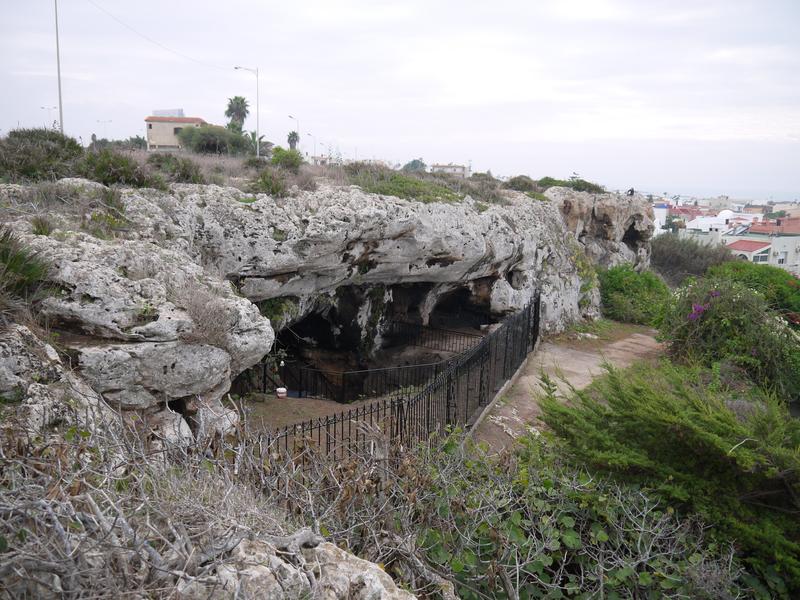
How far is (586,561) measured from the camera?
4664 millimetres

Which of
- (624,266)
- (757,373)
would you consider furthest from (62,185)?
(624,266)

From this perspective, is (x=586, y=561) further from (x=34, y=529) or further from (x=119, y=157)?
(x=119, y=157)

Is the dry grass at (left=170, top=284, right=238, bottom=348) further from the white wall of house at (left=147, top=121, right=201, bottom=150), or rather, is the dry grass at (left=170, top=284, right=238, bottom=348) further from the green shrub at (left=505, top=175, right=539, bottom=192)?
the white wall of house at (left=147, top=121, right=201, bottom=150)

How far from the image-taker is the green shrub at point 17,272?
16.0 feet

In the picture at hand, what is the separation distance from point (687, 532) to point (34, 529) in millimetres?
4607

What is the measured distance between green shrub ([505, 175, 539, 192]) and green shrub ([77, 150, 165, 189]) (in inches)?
540

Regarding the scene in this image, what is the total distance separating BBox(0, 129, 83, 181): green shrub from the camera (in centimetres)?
816

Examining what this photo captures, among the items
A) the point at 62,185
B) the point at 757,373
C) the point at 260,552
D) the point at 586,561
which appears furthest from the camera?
the point at 757,373

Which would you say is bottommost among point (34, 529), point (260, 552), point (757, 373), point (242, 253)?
point (757, 373)

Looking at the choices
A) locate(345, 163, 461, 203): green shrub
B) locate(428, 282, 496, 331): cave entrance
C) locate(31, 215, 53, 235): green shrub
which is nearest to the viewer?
locate(31, 215, 53, 235): green shrub

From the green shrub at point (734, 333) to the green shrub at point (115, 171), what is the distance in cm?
1066

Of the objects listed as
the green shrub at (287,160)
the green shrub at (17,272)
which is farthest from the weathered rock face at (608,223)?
the green shrub at (17,272)

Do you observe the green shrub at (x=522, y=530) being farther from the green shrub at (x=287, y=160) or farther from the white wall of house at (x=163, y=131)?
the white wall of house at (x=163, y=131)

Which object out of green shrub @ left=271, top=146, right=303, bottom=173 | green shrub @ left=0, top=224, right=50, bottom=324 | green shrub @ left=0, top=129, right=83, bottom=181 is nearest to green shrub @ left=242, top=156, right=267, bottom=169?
green shrub @ left=271, top=146, right=303, bottom=173
